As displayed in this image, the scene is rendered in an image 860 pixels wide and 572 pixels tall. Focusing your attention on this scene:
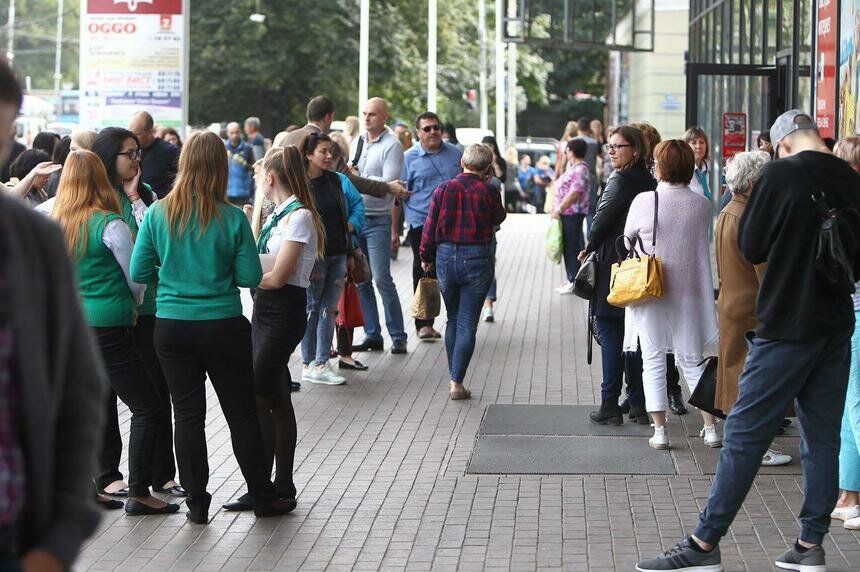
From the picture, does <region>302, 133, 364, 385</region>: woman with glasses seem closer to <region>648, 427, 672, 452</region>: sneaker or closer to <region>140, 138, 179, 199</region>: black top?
<region>140, 138, 179, 199</region>: black top

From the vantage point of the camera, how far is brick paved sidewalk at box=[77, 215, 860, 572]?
5914 mm

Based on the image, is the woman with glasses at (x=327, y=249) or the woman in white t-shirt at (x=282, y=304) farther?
the woman with glasses at (x=327, y=249)

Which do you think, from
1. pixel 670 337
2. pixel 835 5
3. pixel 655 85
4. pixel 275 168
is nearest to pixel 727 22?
pixel 835 5

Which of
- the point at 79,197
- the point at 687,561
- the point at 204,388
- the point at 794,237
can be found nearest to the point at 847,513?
the point at 687,561

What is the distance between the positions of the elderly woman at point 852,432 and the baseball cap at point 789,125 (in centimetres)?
74

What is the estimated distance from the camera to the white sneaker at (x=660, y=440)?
26.5 ft

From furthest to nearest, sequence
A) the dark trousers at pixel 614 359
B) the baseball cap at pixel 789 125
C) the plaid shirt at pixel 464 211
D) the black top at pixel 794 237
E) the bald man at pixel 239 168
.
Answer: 1. the bald man at pixel 239 168
2. the plaid shirt at pixel 464 211
3. the dark trousers at pixel 614 359
4. the baseball cap at pixel 789 125
5. the black top at pixel 794 237

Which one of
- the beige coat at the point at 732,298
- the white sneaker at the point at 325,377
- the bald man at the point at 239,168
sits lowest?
the white sneaker at the point at 325,377

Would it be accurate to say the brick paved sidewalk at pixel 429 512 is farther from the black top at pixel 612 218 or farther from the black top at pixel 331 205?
the black top at pixel 331 205

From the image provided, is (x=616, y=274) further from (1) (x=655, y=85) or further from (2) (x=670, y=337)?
(1) (x=655, y=85)

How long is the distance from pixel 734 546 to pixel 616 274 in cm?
233

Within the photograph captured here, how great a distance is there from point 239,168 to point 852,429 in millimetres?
18637

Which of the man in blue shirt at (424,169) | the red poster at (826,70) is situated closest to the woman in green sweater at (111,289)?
the man in blue shirt at (424,169)

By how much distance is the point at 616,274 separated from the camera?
316 inches
